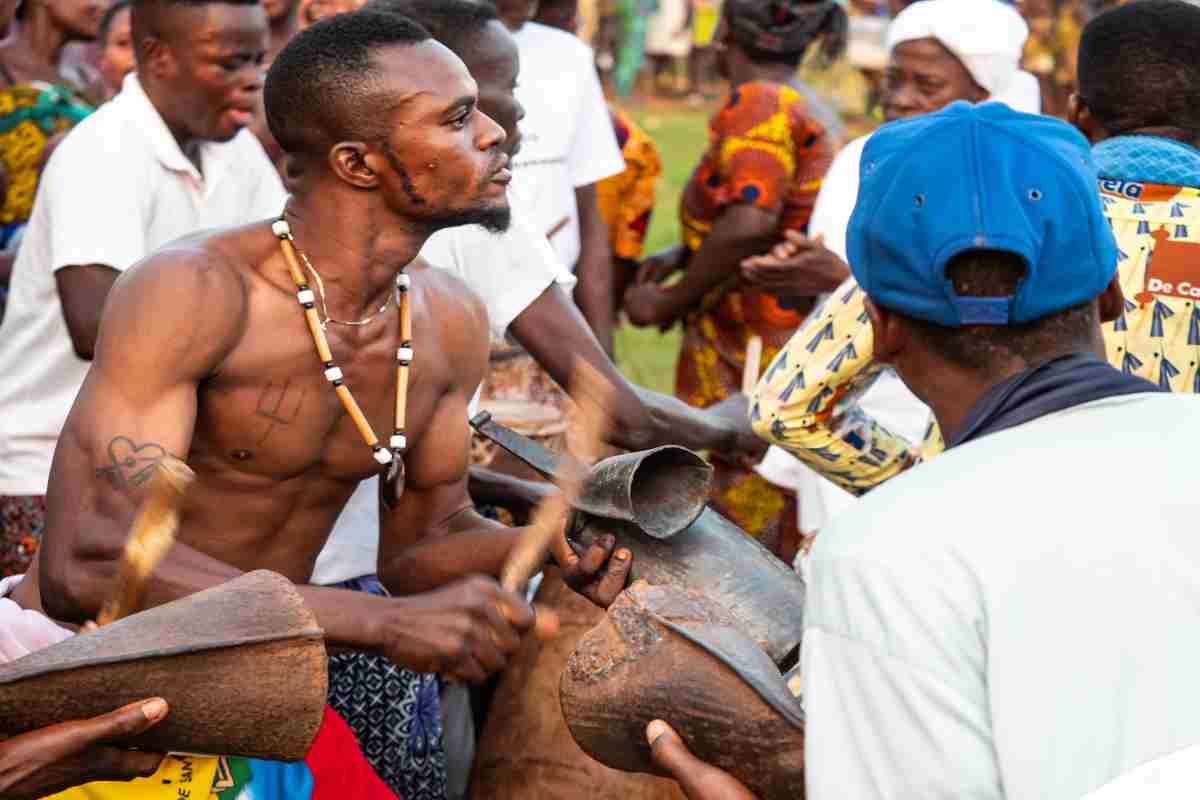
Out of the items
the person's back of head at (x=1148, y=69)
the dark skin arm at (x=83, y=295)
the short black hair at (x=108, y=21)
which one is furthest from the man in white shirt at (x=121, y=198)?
the short black hair at (x=108, y=21)

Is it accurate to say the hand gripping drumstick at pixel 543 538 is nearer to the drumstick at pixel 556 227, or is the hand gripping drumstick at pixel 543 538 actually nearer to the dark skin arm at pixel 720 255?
the drumstick at pixel 556 227

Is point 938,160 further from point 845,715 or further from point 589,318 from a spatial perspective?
point 589,318

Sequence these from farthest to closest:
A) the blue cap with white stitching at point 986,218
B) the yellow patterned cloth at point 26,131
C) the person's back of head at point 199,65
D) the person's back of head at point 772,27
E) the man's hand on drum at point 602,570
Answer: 1. the person's back of head at point 772,27
2. the yellow patterned cloth at point 26,131
3. the person's back of head at point 199,65
4. the man's hand on drum at point 602,570
5. the blue cap with white stitching at point 986,218

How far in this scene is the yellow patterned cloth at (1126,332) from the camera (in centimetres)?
319

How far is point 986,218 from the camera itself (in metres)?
2.18

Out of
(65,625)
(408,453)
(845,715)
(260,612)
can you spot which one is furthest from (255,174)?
(845,715)

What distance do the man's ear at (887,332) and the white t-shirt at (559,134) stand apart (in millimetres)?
3182

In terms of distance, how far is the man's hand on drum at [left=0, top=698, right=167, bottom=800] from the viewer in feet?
7.89

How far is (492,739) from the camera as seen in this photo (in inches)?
157

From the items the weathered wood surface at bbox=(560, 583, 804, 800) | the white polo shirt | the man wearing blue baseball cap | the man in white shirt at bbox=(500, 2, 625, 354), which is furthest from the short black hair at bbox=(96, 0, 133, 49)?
the man wearing blue baseball cap

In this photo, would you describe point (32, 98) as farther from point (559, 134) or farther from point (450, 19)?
point (450, 19)

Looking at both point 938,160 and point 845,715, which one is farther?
point 938,160

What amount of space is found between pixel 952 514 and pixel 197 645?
1066 millimetres

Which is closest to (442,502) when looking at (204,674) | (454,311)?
(454,311)
